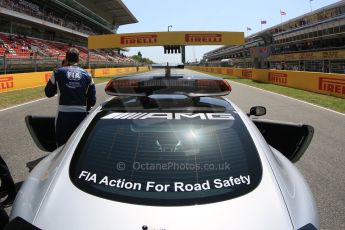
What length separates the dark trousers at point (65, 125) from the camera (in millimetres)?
4832

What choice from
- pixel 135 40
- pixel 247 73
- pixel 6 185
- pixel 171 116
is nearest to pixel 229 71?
pixel 247 73

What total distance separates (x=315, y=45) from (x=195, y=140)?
6250cm

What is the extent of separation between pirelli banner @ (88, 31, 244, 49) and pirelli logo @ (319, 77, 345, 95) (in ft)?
105

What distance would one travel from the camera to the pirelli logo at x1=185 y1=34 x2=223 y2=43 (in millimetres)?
51909

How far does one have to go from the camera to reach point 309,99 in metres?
17.8

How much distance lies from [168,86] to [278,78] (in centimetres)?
2732

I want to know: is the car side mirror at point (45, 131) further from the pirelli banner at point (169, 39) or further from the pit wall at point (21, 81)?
the pirelli banner at point (169, 39)

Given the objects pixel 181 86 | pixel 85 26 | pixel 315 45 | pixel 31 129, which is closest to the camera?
pixel 181 86

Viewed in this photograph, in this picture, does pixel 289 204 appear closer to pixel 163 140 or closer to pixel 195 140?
pixel 195 140

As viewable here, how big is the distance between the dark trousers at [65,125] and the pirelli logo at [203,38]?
158 ft

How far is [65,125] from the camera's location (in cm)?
484

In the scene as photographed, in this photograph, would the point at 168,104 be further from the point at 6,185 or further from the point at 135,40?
the point at 135,40

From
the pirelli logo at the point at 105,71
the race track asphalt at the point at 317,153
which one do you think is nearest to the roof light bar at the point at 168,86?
the race track asphalt at the point at 317,153

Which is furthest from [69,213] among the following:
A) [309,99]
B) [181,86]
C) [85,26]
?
[85,26]
